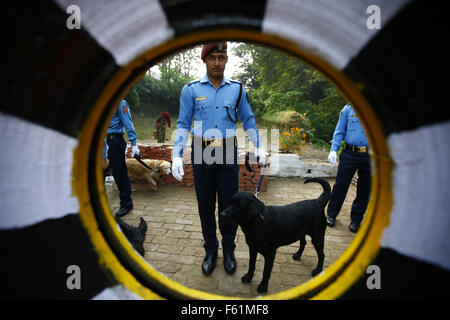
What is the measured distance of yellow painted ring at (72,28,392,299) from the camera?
2.16 ft

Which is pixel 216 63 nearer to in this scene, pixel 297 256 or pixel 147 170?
pixel 297 256

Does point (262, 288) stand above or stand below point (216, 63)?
below

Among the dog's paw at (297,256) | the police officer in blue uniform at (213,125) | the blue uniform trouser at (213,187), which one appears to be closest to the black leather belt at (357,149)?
the dog's paw at (297,256)

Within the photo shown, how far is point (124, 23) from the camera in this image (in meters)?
0.61

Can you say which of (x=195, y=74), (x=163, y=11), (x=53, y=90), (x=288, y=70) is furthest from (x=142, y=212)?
(x=195, y=74)

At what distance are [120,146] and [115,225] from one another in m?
2.73

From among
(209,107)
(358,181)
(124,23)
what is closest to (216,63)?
(209,107)

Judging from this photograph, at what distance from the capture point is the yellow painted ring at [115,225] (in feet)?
2.16

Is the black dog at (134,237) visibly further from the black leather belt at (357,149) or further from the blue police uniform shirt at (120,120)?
the black leather belt at (357,149)

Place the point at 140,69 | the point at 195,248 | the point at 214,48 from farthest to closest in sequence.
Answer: the point at 195,248 < the point at 214,48 < the point at 140,69

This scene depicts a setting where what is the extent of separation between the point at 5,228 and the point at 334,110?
8.79m

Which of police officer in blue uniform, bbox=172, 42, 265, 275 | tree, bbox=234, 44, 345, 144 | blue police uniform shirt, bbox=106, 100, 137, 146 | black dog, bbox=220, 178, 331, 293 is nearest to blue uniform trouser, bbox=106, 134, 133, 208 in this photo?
blue police uniform shirt, bbox=106, 100, 137, 146

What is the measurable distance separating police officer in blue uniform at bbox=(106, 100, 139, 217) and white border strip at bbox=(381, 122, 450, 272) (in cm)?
339

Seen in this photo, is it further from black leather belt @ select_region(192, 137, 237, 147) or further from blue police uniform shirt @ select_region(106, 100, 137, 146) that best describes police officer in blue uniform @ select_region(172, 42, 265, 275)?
blue police uniform shirt @ select_region(106, 100, 137, 146)
